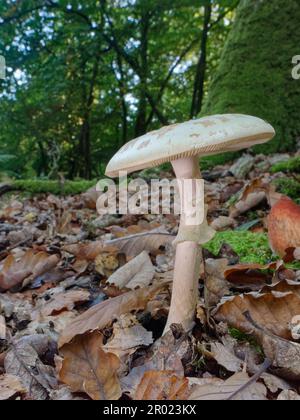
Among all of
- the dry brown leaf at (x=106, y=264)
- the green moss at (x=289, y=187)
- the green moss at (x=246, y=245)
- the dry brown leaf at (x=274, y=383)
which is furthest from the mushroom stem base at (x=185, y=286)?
the green moss at (x=289, y=187)

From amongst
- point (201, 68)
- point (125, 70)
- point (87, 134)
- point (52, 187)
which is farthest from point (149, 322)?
point (125, 70)

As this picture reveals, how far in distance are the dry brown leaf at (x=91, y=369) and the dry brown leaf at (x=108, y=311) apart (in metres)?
0.24

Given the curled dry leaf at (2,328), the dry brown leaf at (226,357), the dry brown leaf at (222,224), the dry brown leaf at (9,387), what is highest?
the dry brown leaf at (222,224)

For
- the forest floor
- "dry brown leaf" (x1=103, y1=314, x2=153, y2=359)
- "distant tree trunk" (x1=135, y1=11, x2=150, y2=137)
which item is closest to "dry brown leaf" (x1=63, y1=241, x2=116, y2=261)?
the forest floor

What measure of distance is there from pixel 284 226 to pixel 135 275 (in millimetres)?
789

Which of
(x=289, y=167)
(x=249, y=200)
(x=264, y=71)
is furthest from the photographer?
(x=264, y=71)

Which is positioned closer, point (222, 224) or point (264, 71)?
point (222, 224)

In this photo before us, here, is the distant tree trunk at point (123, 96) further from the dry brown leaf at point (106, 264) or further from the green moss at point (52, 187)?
the dry brown leaf at point (106, 264)

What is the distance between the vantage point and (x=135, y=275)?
2.06m

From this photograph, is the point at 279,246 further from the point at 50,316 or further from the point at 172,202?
the point at 172,202

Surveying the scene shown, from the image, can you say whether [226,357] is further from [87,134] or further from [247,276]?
[87,134]

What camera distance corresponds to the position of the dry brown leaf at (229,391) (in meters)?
1.06

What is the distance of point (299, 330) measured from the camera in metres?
1.25

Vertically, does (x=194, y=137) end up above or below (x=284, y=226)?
above
